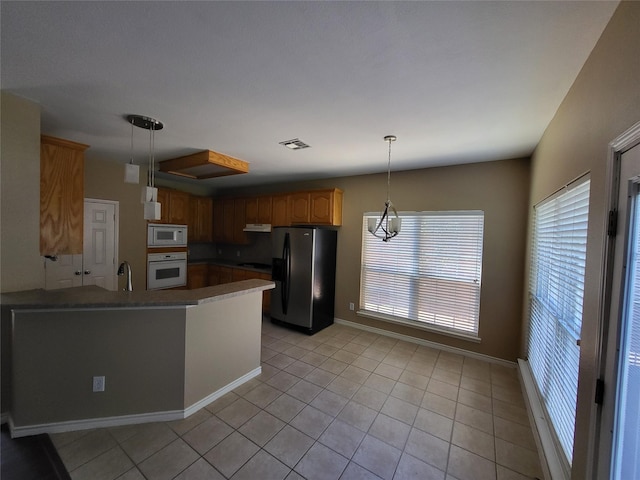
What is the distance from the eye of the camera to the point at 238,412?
7.04 ft

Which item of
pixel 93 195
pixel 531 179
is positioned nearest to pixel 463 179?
pixel 531 179

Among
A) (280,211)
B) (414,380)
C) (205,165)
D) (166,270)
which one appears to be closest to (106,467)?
(414,380)

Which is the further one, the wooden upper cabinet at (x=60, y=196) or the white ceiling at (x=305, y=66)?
the wooden upper cabinet at (x=60, y=196)

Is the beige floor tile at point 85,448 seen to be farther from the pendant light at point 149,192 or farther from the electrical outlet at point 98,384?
the pendant light at point 149,192

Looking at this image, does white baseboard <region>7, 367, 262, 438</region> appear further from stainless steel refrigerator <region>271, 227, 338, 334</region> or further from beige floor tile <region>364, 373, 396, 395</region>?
stainless steel refrigerator <region>271, 227, 338, 334</region>

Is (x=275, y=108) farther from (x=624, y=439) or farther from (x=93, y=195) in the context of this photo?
(x=93, y=195)

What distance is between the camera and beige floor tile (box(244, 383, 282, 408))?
2.29 meters

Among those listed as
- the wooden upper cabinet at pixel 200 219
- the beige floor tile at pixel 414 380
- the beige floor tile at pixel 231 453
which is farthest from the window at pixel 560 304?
the wooden upper cabinet at pixel 200 219

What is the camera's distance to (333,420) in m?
2.09

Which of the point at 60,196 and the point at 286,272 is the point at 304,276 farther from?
the point at 60,196

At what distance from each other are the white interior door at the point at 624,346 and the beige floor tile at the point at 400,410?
130 centimetres

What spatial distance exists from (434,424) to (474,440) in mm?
285

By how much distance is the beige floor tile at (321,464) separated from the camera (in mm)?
1605

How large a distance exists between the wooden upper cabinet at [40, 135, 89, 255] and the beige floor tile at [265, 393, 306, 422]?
7.70ft
